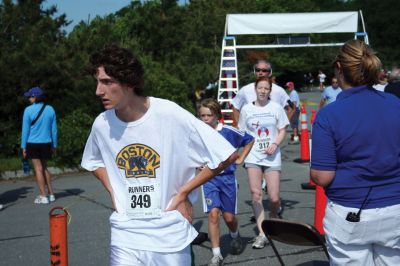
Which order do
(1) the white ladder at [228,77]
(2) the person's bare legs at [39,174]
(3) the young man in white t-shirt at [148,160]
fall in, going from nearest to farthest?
(3) the young man in white t-shirt at [148,160] → (2) the person's bare legs at [39,174] → (1) the white ladder at [228,77]

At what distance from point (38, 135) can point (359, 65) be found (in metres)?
7.87

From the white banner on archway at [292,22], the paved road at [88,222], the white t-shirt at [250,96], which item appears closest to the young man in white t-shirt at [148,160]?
the paved road at [88,222]

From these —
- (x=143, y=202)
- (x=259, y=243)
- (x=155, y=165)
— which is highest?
(x=155, y=165)

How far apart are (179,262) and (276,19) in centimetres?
1524

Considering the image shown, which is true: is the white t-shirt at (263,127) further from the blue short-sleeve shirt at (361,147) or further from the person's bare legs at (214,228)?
the blue short-sleeve shirt at (361,147)

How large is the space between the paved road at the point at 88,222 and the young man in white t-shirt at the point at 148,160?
3.05 meters

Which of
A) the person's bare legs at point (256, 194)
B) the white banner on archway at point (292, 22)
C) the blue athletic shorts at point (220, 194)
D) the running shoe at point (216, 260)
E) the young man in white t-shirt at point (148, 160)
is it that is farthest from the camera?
the white banner on archway at point (292, 22)

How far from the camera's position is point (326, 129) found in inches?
125

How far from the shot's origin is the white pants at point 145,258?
3266mm

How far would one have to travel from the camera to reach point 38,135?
10.2 m

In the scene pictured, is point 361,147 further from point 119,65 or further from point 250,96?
point 250,96

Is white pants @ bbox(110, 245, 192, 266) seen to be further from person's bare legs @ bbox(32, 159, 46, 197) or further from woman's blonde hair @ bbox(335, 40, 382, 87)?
person's bare legs @ bbox(32, 159, 46, 197)

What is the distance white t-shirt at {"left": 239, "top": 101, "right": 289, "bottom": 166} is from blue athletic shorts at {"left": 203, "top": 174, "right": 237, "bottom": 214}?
640 millimetres

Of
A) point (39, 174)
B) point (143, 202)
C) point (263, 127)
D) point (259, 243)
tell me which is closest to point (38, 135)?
point (39, 174)
